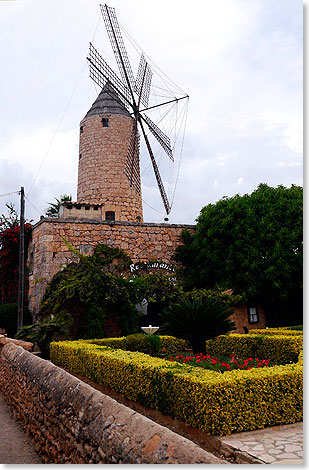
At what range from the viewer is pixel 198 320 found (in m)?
8.34

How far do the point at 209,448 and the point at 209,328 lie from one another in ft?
13.4

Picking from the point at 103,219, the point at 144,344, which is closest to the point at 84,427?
the point at 144,344

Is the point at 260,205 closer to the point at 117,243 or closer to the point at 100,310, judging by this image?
the point at 117,243

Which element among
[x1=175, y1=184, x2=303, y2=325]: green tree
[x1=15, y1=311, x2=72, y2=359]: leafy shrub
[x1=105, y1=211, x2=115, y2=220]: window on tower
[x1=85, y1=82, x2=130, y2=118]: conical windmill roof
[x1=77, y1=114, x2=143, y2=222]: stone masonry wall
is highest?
[x1=85, y1=82, x2=130, y2=118]: conical windmill roof

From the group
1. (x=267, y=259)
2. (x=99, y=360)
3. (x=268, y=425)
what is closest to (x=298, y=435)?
(x=268, y=425)

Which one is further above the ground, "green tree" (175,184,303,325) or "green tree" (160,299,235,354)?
"green tree" (175,184,303,325)

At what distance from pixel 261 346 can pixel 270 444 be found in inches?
235

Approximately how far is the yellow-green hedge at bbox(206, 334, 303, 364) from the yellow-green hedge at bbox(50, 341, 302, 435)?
3.60 meters

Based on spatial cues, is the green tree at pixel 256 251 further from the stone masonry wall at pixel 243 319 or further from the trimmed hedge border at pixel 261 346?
the trimmed hedge border at pixel 261 346

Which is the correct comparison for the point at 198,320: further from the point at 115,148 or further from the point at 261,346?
the point at 115,148

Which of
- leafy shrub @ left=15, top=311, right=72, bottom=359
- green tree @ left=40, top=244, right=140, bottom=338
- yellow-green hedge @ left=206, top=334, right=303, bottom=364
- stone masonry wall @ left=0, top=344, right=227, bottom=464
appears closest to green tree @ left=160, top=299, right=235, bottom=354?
yellow-green hedge @ left=206, top=334, right=303, bottom=364

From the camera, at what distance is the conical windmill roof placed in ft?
65.2

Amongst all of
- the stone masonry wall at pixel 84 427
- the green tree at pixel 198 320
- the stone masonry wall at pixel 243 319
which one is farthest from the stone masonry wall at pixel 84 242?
the stone masonry wall at pixel 84 427

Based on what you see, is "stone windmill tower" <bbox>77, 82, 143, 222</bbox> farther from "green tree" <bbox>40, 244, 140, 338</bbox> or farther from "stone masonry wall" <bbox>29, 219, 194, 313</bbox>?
"green tree" <bbox>40, 244, 140, 338</bbox>
